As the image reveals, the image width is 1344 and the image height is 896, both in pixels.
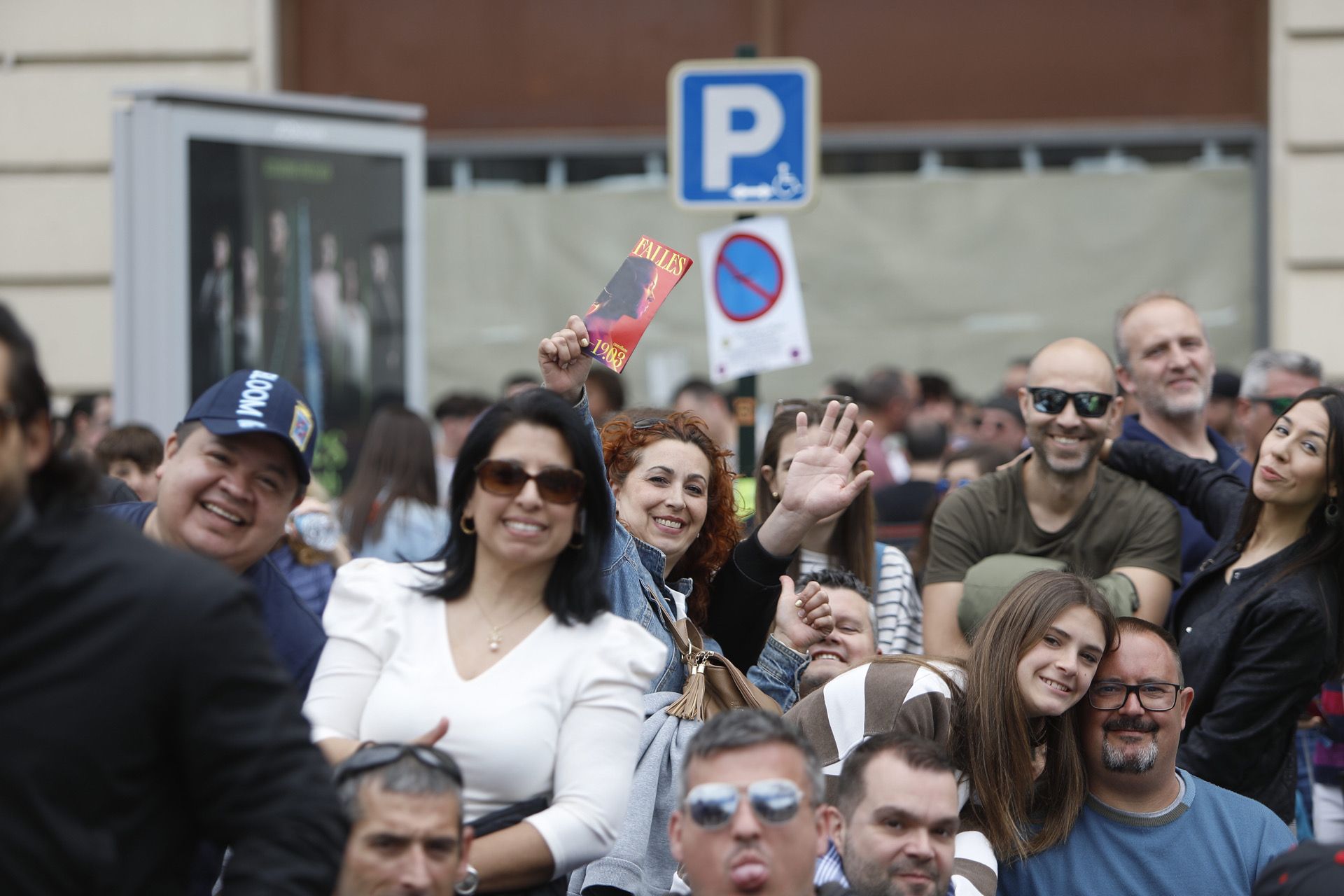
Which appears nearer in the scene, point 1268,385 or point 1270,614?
point 1270,614

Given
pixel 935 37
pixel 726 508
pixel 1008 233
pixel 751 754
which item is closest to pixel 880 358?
pixel 1008 233

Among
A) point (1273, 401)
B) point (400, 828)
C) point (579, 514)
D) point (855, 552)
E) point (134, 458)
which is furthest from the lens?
point (1273, 401)

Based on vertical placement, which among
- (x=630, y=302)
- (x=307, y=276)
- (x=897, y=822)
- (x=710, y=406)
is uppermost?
(x=307, y=276)

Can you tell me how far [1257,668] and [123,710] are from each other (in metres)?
3.40

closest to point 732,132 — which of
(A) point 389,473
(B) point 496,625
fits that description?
(A) point 389,473

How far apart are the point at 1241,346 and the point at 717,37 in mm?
4160

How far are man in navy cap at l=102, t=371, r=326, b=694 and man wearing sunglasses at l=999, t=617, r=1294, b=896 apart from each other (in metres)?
1.93

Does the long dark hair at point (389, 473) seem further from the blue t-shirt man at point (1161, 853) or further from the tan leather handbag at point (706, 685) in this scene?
the blue t-shirt man at point (1161, 853)

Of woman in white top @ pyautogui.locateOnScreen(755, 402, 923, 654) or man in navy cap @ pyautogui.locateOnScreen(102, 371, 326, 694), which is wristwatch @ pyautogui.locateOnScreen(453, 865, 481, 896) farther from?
woman in white top @ pyautogui.locateOnScreen(755, 402, 923, 654)

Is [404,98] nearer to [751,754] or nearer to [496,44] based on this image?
[496,44]

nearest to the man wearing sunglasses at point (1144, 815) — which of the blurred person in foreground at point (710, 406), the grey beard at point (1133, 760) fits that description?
the grey beard at point (1133, 760)

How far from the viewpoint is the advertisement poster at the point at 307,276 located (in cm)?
792

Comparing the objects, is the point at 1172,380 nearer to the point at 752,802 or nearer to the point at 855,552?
the point at 855,552

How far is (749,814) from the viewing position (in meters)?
3.13
